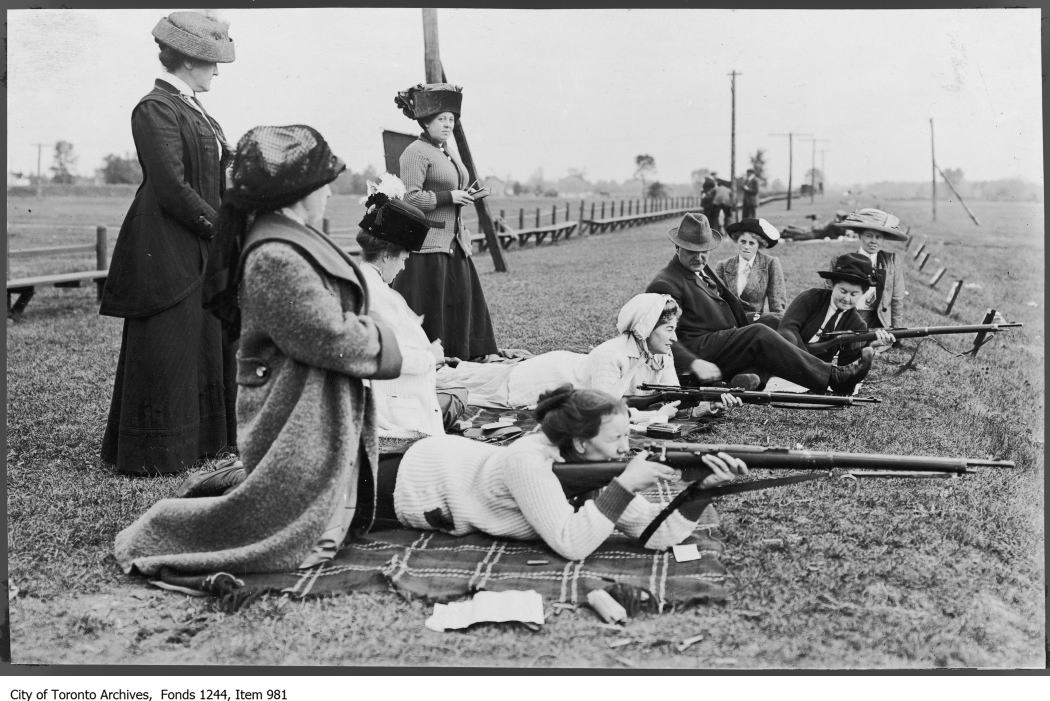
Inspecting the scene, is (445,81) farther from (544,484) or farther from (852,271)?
(544,484)

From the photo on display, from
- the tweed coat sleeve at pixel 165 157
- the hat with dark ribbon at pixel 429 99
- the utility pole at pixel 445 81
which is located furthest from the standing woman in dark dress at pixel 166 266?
the hat with dark ribbon at pixel 429 99

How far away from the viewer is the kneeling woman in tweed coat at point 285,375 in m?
4.08

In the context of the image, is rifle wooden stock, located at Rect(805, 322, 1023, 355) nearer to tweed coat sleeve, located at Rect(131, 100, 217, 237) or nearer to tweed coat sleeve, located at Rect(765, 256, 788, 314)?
tweed coat sleeve, located at Rect(765, 256, 788, 314)

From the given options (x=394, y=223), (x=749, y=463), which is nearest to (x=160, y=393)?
(x=394, y=223)

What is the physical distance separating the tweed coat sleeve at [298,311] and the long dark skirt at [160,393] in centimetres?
187

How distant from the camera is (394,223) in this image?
212 inches

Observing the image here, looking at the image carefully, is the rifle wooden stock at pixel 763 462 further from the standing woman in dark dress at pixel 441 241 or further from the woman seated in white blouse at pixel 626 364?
the standing woman in dark dress at pixel 441 241

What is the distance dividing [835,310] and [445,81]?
140 inches

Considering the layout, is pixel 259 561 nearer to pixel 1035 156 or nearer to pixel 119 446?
pixel 119 446

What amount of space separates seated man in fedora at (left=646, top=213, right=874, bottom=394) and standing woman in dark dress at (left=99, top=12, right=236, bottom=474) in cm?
339

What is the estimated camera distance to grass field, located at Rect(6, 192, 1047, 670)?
3.84 meters

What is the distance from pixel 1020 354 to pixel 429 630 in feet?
25.3
